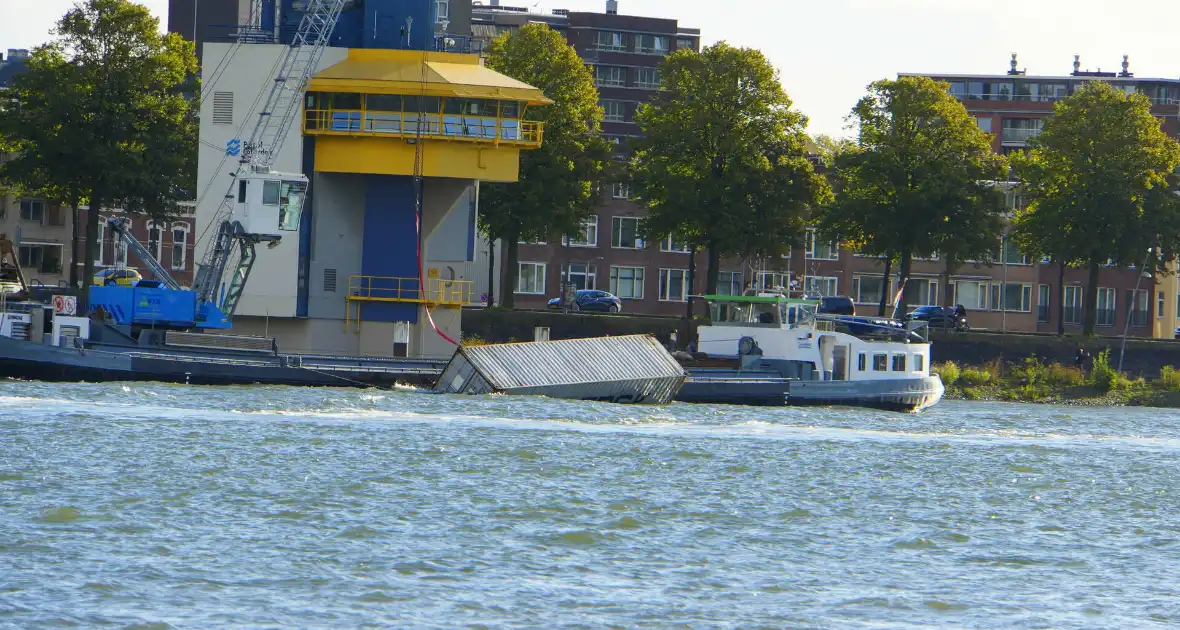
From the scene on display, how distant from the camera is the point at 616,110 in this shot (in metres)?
152

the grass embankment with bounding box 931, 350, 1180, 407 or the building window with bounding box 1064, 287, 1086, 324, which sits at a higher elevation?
the building window with bounding box 1064, 287, 1086, 324

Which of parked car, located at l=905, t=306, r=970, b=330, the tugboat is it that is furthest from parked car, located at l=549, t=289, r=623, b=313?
the tugboat

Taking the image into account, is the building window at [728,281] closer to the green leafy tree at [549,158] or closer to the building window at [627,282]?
the building window at [627,282]

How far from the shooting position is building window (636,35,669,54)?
152500 millimetres

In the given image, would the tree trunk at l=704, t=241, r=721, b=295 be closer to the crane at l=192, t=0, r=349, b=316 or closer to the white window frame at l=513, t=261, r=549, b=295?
the crane at l=192, t=0, r=349, b=316

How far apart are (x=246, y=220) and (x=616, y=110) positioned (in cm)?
8618

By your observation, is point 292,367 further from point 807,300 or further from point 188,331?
point 807,300

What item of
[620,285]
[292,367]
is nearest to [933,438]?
[292,367]

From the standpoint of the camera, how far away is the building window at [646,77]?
15175 centimetres

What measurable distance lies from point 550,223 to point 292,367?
29.3 metres

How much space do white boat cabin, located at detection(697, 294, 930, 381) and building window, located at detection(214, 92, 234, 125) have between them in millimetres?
19784

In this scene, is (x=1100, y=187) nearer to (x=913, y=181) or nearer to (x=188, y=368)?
(x=913, y=181)

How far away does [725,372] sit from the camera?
6812 cm

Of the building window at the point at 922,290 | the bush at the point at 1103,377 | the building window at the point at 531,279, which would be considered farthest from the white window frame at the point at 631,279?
the bush at the point at 1103,377
